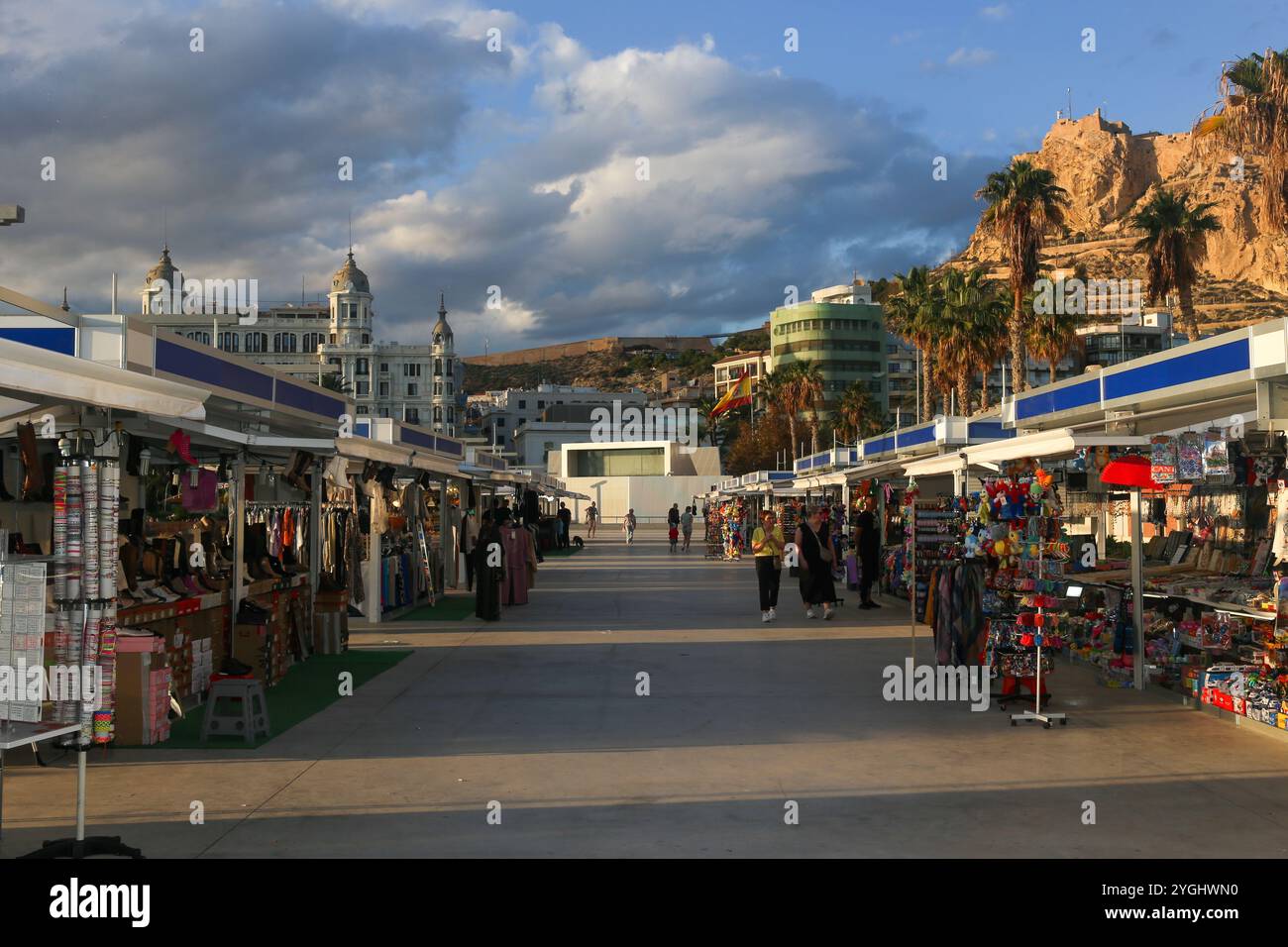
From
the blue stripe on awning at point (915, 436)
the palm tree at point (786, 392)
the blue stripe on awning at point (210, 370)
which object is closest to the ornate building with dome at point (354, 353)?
the palm tree at point (786, 392)

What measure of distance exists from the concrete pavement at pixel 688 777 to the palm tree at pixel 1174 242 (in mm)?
26758

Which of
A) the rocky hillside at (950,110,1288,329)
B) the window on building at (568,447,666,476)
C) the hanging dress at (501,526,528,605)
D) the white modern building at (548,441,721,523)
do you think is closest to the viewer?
the hanging dress at (501,526,528,605)

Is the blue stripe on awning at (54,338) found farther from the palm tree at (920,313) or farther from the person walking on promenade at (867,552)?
the palm tree at (920,313)

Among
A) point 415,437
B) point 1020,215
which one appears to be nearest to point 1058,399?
point 415,437

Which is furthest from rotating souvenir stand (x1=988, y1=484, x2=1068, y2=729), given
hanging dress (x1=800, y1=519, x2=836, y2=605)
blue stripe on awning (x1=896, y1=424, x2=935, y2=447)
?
blue stripe on awning (x1=896, y1=424, x2=935, y2=447)

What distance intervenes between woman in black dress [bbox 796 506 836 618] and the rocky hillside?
99379 millimetres

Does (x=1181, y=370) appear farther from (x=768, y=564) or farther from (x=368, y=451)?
(x=368, y=451)

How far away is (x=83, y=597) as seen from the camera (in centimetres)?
623

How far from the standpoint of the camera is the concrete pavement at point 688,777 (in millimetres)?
6539

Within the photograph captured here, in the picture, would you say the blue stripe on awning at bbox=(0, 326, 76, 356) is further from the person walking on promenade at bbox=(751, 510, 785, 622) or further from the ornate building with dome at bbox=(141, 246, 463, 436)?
the ornate building with dome at bbox=(141, 246, 463, 436)

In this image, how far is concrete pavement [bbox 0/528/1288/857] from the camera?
21.5 feet
